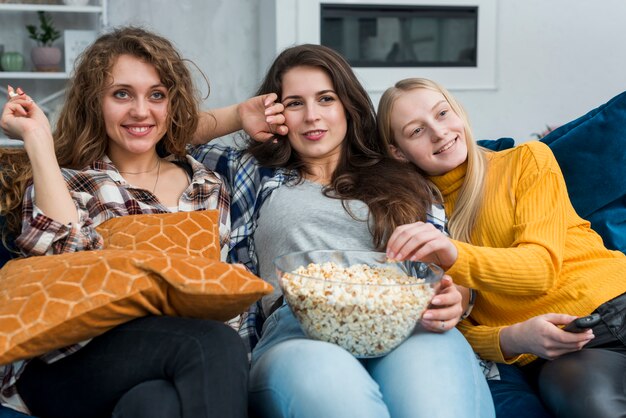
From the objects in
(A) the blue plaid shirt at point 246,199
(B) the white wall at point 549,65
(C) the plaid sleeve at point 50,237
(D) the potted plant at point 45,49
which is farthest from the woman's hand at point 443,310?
(B) the white wall at point 549,65

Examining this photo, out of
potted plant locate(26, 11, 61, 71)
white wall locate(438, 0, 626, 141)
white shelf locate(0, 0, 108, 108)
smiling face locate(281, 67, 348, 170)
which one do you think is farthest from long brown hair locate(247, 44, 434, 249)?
white wall locate(438, 0, 626, 141)

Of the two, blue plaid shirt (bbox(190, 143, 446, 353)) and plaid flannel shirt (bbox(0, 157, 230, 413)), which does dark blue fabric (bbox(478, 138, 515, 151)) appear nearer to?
blue plaid shirt (bbox(190, 143, 446, 353))

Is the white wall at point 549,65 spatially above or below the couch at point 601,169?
above

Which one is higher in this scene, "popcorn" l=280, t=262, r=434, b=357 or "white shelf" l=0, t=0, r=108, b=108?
"white shelf" l=0, t=0, r=108, b=108

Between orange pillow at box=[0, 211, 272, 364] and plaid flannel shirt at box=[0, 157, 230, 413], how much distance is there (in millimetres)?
113

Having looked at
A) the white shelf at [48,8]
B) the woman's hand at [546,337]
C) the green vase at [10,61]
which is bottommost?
the woman's hand at [546,337]

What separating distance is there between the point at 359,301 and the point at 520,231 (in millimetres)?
550

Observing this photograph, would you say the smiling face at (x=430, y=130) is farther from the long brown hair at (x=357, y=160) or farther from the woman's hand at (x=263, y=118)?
the woman's hand at (x=263, y=118)

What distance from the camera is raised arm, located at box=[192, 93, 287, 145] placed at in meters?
1.94

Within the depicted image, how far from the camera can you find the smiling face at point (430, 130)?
1.89 metres

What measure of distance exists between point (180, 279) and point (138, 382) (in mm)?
195

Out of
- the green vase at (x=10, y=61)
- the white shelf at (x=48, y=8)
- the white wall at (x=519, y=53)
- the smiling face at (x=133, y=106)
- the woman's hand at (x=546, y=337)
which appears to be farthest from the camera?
the white wall at (x=519, y=53)

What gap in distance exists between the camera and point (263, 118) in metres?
1.96

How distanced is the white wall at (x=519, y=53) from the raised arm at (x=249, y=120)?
304cm
